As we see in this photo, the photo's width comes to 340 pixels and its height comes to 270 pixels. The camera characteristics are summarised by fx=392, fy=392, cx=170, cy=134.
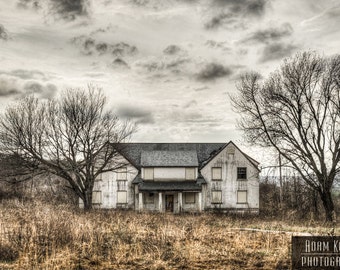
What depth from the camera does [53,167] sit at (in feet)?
105

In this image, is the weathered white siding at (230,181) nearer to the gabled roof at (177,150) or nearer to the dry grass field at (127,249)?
the gabled roof at (177,150)

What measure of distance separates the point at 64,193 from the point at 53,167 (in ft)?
45.2

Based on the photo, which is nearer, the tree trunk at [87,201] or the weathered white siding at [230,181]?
the tree trunk at [87,201]

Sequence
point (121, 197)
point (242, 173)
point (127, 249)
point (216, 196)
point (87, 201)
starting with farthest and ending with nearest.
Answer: point (242, 173), point (121, 197), point (216, 196), point (87, 201), point (127, 249)

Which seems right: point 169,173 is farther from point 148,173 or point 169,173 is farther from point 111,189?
point 111,189

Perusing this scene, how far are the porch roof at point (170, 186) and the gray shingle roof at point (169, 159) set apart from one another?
1888 mm

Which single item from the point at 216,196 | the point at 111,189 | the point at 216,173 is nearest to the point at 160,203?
the point at 111,189

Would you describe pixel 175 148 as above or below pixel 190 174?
above

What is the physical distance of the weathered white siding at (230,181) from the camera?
4131 cm

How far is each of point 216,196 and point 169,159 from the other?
6.35m

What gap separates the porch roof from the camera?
39.7 meters

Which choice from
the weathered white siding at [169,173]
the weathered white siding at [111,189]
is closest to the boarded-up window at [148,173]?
the weathered white siding at [169,173]

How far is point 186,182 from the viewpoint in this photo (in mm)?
41375

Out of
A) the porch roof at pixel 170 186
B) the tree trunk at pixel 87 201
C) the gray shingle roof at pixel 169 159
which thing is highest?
the gray shingle roof at pixel 169 159
